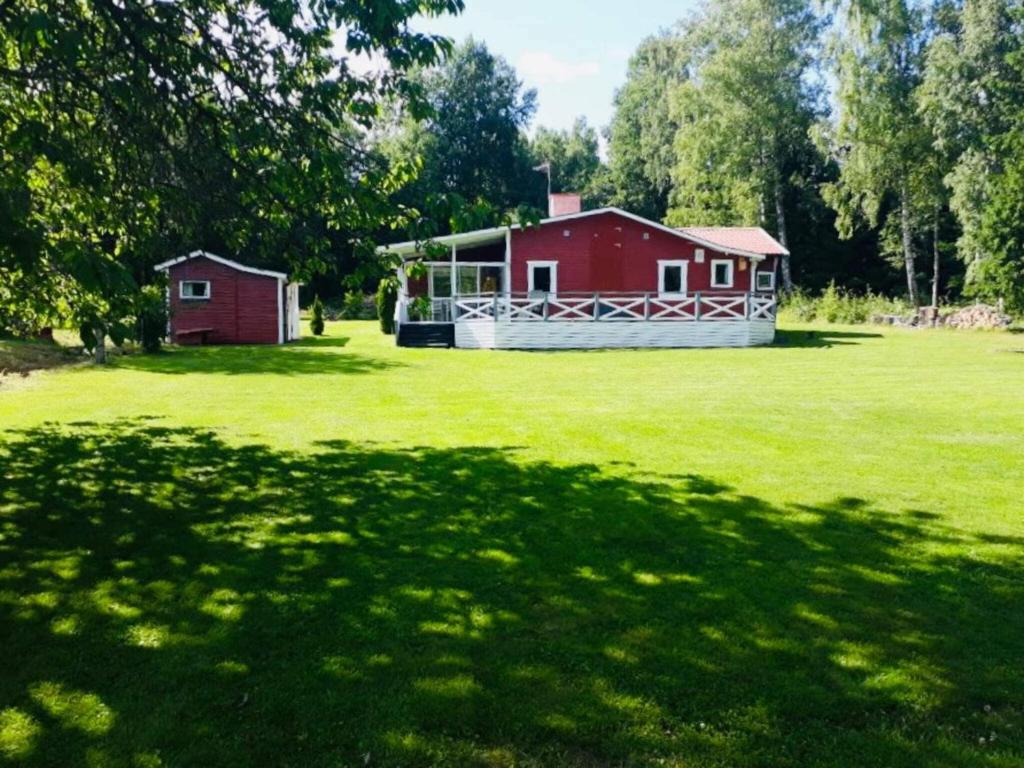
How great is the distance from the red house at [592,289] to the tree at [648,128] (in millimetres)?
26119

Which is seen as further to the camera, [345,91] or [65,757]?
[345,91]

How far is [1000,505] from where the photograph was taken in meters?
6.71

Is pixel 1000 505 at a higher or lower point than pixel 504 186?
lower

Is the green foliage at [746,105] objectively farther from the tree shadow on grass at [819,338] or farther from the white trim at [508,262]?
the white trim at [508,262]

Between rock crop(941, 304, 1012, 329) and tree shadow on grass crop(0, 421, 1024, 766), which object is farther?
rock crop(941, 304, 1012, 329)

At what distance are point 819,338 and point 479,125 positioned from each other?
4156 centimetres

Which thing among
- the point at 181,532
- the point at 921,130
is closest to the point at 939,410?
the point at 181,532

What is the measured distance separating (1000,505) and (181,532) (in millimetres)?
6746

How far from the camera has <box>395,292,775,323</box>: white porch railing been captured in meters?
26.2

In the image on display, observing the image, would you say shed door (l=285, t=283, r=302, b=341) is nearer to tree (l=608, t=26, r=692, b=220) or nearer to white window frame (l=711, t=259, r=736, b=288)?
white window frame (l=711, t=259, r=736, b=288)

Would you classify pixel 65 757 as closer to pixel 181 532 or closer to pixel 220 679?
pixel 220 679

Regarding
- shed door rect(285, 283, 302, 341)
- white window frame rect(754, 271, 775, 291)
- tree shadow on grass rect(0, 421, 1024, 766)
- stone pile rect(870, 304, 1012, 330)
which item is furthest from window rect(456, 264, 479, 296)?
tree shadow on grass rect(0, 421, 1024, 766)

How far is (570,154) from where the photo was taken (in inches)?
2972

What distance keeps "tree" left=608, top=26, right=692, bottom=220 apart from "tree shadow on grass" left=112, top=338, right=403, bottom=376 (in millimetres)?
37175
